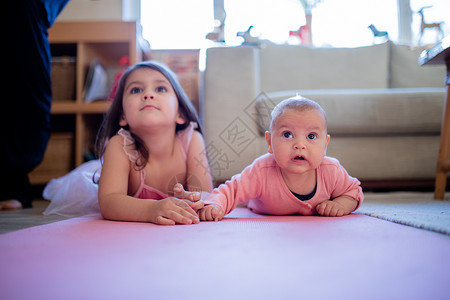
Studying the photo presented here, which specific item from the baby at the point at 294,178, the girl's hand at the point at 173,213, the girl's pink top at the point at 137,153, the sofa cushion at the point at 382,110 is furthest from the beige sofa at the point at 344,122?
the girl's hand at the point at 173,213

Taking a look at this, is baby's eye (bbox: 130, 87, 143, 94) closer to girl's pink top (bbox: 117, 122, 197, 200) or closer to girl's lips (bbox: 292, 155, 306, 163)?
girl's pink top (bbox: 117, 122, 197, 200)

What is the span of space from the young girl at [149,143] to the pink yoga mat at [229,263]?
27 cm

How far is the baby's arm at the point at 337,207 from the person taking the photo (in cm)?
85

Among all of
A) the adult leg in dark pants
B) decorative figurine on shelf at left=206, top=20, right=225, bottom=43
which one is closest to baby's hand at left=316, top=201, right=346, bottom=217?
the adult leg in dark pants

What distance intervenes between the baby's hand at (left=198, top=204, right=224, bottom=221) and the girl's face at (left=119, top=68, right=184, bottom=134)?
1.03 feet

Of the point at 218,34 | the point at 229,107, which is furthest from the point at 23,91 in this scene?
the point at 218,34

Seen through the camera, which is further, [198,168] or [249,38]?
[249,38]

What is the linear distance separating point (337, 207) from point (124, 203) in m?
0.52

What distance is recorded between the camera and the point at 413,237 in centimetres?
59

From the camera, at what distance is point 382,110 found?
1.44m

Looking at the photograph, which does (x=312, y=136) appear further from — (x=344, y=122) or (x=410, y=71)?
(x=410, y=71)

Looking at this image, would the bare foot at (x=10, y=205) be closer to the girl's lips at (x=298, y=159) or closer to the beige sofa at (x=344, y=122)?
the beige sofa at (x=344, y=122)

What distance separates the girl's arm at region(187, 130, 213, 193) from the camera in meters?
1.07

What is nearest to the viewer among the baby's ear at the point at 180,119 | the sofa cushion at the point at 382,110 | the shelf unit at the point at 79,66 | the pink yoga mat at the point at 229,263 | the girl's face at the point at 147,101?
the pink yoga mat at the point at 229,263
